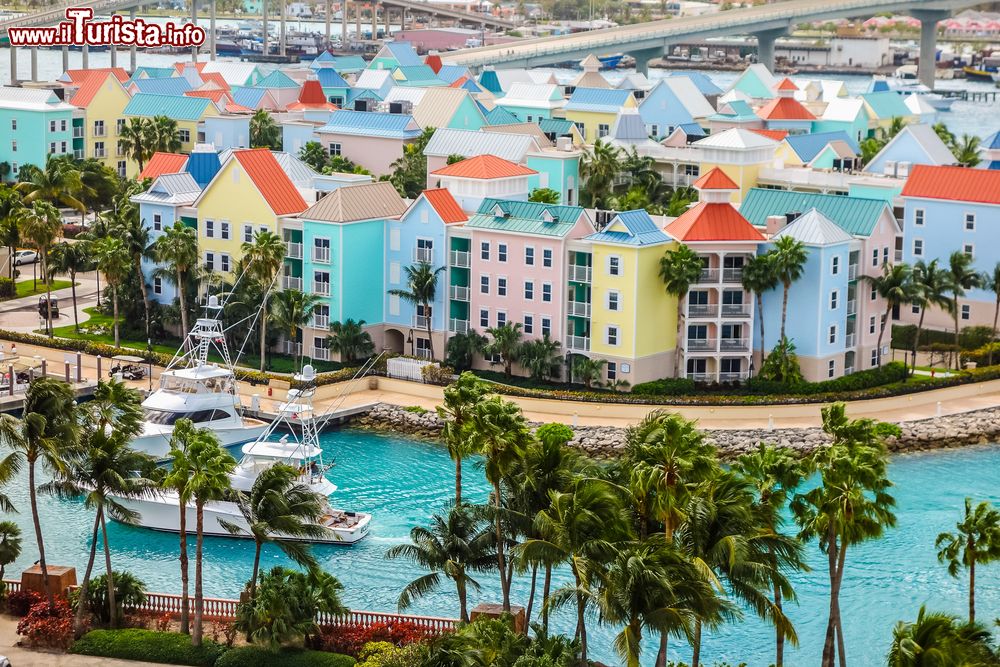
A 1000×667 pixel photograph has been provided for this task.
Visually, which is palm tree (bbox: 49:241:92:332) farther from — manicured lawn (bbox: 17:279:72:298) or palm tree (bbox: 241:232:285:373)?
palm tree (bbox: 241:232:285:373)

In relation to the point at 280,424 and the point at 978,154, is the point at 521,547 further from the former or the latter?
the point at 978,154

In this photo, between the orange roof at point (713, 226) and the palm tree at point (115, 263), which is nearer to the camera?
the orange roof at point (713, 226)

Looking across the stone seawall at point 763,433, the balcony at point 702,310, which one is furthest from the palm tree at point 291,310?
the balcony at point 702,310

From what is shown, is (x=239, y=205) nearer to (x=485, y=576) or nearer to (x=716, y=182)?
(x=716, y=182)

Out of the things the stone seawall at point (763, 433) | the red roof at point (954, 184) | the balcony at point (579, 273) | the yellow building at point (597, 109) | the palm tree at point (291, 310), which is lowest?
the stone seawall at point (763, 433)

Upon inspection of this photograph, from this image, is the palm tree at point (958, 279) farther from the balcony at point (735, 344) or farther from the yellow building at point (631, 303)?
the yellow building at point (631, 303)

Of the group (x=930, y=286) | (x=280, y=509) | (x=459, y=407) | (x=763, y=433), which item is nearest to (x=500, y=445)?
(x=459, y=407)
